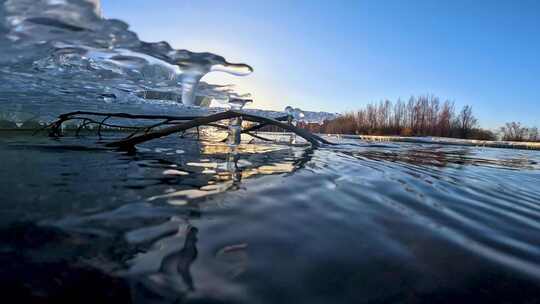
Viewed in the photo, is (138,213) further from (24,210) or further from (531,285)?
(531,285)

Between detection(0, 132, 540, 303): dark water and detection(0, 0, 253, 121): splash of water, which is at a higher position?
detection(0, 0, 253, 121): splash of water

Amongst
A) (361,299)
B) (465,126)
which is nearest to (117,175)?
(361,299)

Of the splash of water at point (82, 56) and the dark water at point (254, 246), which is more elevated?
the splash of water at point (82, 56)

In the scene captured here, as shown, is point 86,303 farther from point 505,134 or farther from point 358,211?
point 505,134

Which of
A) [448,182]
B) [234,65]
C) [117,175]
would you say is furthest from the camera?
[234,65]

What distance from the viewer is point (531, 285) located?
1.55 feet

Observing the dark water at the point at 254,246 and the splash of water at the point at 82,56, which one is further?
the splash of water at the point at 82,56

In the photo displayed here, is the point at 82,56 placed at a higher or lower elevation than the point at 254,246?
higher

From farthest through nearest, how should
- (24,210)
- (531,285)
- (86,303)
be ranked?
1. (24,210)
2. (531,285)
3. (86,303)

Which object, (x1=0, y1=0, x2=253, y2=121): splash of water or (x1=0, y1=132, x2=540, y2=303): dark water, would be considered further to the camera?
(x1=0, y1=0, x2=253, y2=121): splash of water

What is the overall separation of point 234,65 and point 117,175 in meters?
1.55

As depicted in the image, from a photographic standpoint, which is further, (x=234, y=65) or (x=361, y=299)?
(x=234, y=65)

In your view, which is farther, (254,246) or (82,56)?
(82,56)

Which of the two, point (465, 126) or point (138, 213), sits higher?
point (465, 126)
